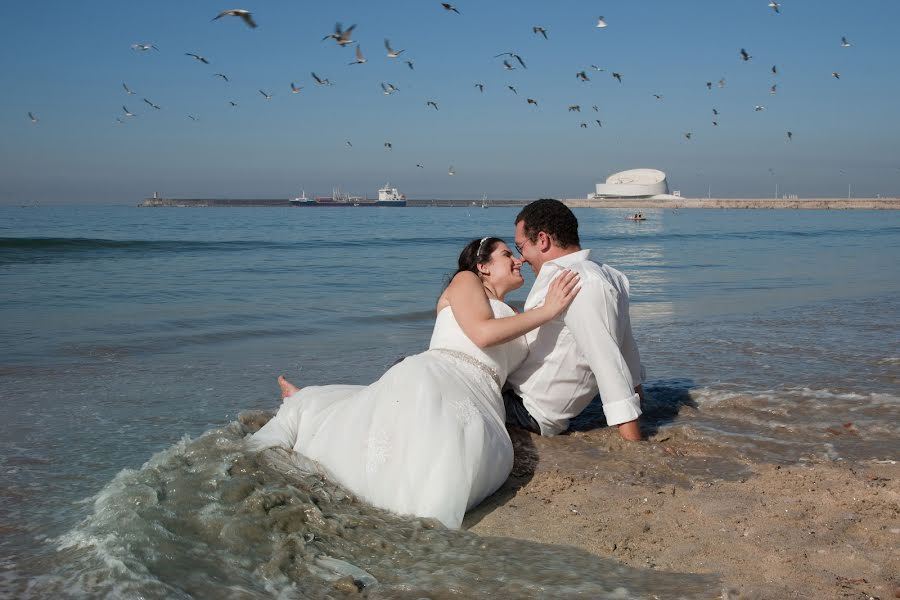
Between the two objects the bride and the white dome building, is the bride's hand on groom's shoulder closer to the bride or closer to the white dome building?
the bride

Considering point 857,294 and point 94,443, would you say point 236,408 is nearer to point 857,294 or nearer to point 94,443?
point 94,443

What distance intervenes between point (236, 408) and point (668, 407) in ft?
Answer: 11.4

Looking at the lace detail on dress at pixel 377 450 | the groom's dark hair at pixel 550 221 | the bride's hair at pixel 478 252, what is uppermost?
the groom's dark hair at pixel 550 221

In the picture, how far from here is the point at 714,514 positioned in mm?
3828

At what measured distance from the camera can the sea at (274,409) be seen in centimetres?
325

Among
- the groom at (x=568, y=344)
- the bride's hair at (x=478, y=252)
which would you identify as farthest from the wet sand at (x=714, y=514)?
the bride's hair at (x=478, y=252)

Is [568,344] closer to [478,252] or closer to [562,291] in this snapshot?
[562,291]

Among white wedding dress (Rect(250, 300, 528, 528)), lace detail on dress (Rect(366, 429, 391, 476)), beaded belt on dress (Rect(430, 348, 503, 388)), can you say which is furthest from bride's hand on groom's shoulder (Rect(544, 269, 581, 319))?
lace detail on dress (Rect(366, 429, 391, 476))

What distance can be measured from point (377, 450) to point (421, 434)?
266 millimetres

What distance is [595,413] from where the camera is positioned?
19.1ft

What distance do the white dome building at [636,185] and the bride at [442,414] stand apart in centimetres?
13972

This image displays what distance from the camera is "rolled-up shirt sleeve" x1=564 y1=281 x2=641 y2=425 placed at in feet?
15.3

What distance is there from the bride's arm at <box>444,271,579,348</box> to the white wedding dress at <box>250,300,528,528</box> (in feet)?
0.34

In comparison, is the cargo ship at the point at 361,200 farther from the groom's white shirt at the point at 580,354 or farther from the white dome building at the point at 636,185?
the groom's white shirt at the point at 580,354
